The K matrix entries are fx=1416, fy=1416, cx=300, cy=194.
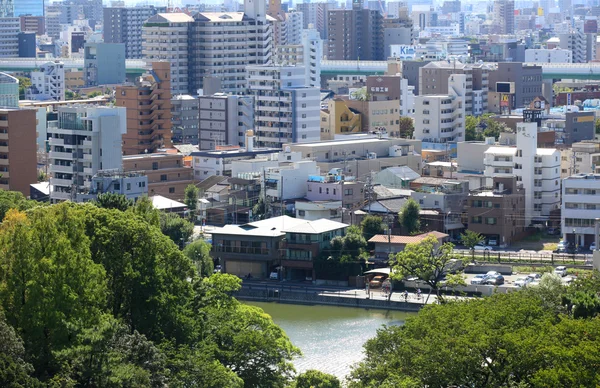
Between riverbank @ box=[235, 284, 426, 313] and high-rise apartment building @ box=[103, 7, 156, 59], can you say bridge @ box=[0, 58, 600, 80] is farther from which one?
riverbank @ box=[235, 284, 426, 313]

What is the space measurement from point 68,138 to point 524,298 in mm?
9351

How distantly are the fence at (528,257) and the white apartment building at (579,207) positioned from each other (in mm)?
723

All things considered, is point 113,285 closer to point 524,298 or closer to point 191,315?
point 191,315

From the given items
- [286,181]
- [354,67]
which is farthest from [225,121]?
[354,67]

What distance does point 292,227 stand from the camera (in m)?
16.0

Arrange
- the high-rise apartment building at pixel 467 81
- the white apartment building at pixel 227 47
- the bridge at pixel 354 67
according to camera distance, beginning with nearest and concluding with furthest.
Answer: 1. the high-rise apartment building at pixel 467 81
2. the white apartment building at pixel 227 47
3. the bridge at pixel 354 67

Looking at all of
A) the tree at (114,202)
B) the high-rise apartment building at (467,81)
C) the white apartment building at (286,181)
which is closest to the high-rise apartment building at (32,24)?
the high-rise apartment building at (467,81)

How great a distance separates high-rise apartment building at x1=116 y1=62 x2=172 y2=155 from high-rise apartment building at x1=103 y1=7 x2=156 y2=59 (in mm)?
29878

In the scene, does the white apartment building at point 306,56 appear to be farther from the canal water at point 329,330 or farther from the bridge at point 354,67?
the canal water at point 329,330

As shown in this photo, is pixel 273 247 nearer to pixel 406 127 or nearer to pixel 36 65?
pixel 406 127

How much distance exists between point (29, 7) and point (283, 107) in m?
54.9

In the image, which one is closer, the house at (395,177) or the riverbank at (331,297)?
the riverbank at (331,297)

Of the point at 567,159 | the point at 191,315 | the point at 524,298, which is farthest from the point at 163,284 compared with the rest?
the point at 567,159

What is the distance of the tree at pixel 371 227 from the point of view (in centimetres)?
1675
